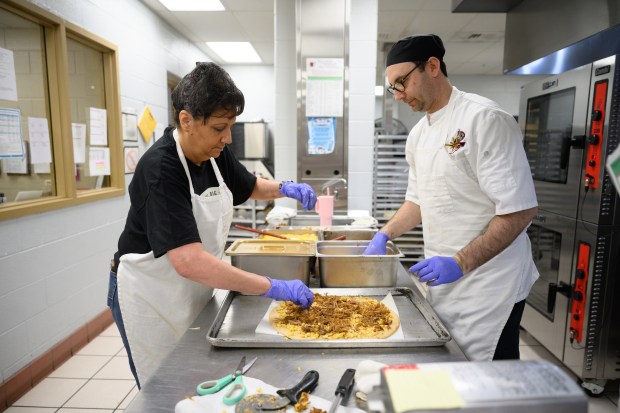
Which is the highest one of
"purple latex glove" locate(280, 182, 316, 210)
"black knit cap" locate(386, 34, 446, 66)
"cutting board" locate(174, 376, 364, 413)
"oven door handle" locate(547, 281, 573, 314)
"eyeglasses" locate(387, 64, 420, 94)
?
"black knit cap" locate(386, 34, 446, 66)

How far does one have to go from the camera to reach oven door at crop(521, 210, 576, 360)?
2.71m

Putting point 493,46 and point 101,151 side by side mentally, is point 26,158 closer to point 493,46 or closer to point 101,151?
point 101,151

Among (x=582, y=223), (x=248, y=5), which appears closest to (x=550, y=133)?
(x=582, y=223)

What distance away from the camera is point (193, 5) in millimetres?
4512

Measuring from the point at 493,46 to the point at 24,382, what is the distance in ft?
22.7

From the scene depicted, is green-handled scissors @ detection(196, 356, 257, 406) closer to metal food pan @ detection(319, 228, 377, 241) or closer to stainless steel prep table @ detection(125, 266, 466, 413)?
stainless steel prep table @ detection(125, 266, 466, 413)

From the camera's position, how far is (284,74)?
12.1 ft

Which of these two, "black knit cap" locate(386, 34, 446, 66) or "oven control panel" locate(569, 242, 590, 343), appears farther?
"oven control panel" locate(569, 242, 590, 343)

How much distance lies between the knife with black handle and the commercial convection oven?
220 centimetres

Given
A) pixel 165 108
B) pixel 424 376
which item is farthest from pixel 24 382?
pixel 165 108

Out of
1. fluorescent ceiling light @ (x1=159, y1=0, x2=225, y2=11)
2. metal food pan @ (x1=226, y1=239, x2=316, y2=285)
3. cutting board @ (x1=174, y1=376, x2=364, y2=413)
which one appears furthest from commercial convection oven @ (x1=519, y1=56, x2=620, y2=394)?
fluorescent ceiling light @ (x1=159, y1=0, x2=225, y2=11)

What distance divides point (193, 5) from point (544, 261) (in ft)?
14.0

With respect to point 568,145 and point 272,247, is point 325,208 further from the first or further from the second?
point 568,145

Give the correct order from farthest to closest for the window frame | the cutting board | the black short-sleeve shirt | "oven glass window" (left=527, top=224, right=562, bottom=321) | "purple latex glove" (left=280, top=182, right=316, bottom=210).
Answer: "oven glass window" (left=527, top=224, right=562, bottom=321), the window frame, "purple latex glove" (left=280, top=182, right=316, bottom=210), the black short-sleeve shirt, the cutting board
